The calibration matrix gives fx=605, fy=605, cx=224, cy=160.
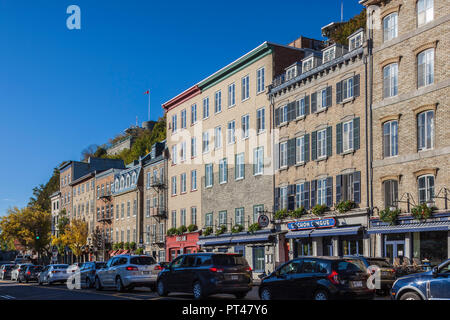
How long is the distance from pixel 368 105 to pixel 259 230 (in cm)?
1322

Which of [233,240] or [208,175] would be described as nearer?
[233,240]

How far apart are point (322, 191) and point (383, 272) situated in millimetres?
14243

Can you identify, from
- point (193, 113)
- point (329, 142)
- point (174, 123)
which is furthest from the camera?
point (174, 123)

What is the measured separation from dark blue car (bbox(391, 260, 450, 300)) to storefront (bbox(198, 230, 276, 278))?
26454 millimetres

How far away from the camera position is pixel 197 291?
20.2m

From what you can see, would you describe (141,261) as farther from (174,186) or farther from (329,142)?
(174,186)

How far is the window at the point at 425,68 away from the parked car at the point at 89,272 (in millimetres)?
18739

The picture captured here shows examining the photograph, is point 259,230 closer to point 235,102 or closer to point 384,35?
point 235,102

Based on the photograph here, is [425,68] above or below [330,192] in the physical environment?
above

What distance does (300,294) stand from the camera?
17203mm

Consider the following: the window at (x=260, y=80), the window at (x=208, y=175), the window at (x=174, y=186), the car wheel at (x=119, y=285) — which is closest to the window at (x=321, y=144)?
the window at (x=260, y=80)

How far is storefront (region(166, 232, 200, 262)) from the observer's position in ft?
170

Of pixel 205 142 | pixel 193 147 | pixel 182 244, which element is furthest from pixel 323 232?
pixel 182 244

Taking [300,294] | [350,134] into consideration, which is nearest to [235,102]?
[350,134]
